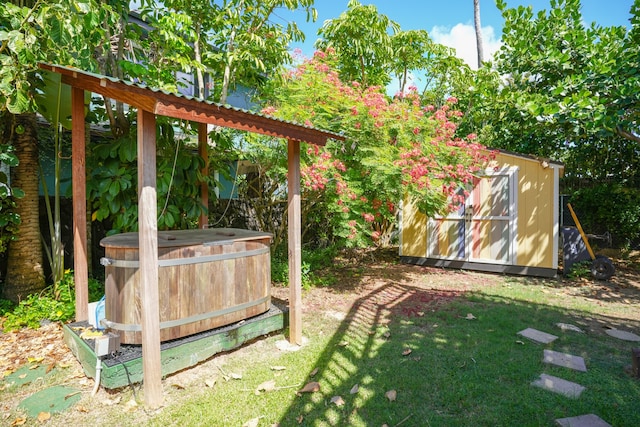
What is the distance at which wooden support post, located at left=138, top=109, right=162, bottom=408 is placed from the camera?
8.15 feet

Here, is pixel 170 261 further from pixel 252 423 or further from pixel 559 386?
pixel 559 386

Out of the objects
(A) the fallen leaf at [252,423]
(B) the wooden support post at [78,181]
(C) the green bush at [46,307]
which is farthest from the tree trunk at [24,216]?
(A) the fallen leaf at [252,423]

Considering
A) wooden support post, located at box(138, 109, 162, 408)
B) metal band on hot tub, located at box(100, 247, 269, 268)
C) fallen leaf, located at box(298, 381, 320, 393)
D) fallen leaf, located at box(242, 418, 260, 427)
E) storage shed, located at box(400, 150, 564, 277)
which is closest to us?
fallen leaf, located at box(242, 418, 260, 427)

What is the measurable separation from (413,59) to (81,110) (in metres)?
8.94

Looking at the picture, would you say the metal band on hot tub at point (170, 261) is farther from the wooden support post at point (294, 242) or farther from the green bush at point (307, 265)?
the green bush at point (307, 265)

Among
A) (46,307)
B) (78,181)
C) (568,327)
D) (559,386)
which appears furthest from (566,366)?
(46,307)

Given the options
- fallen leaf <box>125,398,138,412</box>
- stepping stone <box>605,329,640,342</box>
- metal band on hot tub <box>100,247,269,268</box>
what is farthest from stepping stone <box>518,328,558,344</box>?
fallen leaf <box>125,398,138,412</box>

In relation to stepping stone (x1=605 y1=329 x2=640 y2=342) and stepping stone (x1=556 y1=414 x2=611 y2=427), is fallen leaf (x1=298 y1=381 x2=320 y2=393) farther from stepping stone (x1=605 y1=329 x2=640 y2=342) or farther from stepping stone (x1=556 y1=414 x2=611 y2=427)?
stepping stone (x1=605 y1=329 x2=640 y2=342)

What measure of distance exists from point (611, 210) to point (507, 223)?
12.9ft

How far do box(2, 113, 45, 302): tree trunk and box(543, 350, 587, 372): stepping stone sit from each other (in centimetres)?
589

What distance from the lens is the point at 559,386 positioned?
9.03ft

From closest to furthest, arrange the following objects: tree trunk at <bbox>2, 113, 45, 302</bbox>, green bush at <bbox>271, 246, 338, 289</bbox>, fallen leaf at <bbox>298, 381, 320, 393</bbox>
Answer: fallen leaf at <bbox>298, 381, 320, 393</bbox>, tree trunk at <bbox>2, 113, 45, 302</bbox>, green bush at <bbox>271, 246, 338, 289</bbox>

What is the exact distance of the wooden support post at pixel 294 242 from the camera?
3602 millimetres

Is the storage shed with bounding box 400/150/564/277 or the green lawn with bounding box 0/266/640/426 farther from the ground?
the storage shed with bounding box 400/150/564/277
